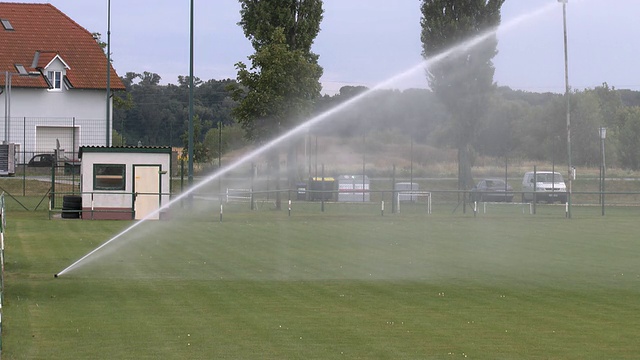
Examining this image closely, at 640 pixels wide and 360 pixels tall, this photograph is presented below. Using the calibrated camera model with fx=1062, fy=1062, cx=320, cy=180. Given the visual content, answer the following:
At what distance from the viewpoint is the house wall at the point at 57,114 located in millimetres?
60531

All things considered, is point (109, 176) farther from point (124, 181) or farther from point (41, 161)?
point (41, 161)

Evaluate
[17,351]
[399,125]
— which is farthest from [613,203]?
[17,351]

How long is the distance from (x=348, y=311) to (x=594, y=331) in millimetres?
3584

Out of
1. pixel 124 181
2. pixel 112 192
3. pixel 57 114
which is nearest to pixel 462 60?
pixel 57 114

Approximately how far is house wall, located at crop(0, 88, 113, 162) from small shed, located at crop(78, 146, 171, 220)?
2106 centimetres

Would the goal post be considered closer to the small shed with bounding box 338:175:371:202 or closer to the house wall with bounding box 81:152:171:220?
the small shed with bounding box 338:175:371:202

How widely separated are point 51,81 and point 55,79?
34 cm

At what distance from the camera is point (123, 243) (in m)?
28.0

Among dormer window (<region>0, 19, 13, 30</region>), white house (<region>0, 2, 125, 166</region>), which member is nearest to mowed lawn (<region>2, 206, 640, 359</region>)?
white house (<region>0, 2, 125, 166</region>)

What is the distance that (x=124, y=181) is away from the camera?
128ft

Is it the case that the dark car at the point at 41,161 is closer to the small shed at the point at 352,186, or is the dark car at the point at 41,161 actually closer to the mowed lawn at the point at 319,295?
the small shed at the point at 352,186

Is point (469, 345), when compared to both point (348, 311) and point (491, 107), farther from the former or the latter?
point (491, 107)

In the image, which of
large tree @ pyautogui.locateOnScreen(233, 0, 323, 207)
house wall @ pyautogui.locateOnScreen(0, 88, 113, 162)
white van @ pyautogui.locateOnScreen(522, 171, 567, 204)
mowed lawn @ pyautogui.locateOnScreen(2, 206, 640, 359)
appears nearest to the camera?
mowed lawn @ pyautogui.locateOnScreen(2, 206, 640, 359)

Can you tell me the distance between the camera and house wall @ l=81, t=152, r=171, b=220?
38562 millimetres
